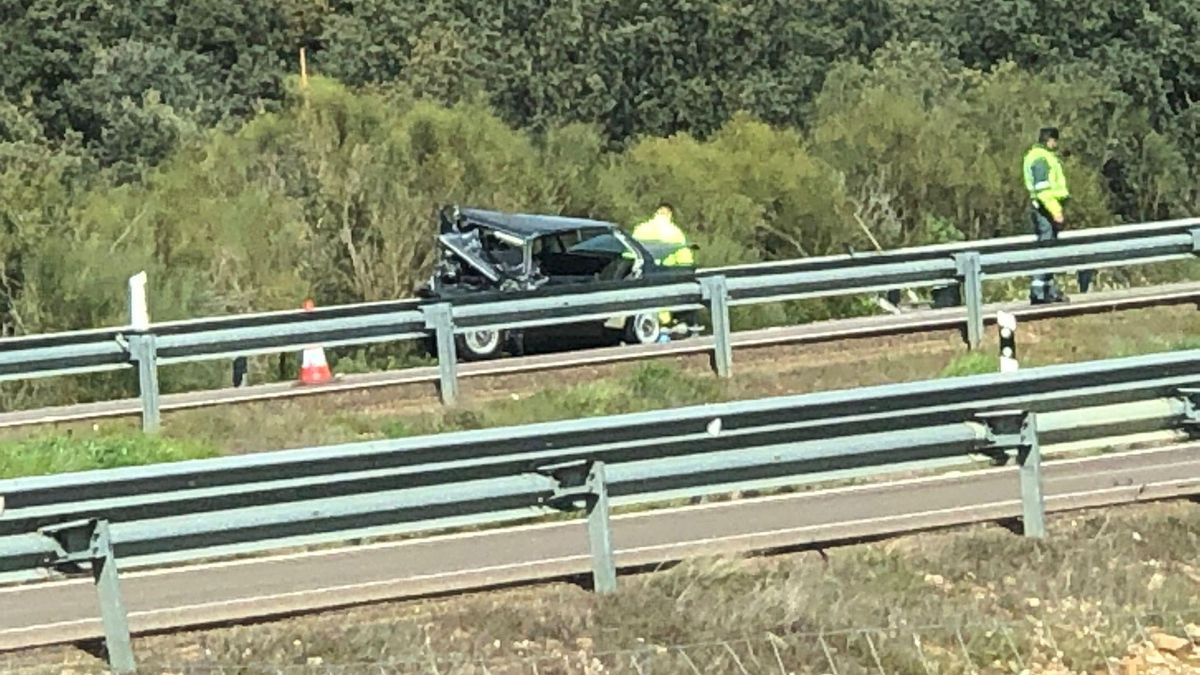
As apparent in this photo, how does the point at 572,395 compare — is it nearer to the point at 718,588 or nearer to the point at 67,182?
the point at 718,588

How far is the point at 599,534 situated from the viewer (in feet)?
31.6

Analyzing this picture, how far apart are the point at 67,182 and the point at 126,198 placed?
3.68ft

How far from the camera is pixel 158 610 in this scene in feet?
30.7

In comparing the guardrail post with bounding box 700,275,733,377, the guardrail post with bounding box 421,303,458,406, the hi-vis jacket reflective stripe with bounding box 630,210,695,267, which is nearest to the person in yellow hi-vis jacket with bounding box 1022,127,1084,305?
the hi-vis jacket reflective stripe with bounding box 630,210,695,267

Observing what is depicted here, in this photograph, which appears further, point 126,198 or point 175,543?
point 126,198

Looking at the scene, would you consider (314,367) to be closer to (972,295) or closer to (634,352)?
(634,352)

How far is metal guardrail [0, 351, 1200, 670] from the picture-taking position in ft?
29.6

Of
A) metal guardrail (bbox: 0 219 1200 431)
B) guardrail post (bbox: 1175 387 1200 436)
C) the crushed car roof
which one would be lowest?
guardrail post (bbox: 1175 387 1200 436)

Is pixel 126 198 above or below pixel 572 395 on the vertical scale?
above

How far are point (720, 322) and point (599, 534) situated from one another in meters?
8.77

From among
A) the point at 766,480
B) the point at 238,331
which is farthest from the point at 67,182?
the point at 766,480

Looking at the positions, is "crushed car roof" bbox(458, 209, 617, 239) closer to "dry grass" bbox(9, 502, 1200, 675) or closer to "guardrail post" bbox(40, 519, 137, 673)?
"dry grass" bbox(9, 502, 1200, 675)

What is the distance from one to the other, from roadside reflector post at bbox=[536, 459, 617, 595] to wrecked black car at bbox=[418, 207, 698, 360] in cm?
1071

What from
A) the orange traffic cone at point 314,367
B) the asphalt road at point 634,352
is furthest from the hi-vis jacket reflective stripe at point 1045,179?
the orange traffic cone at point 314,367
